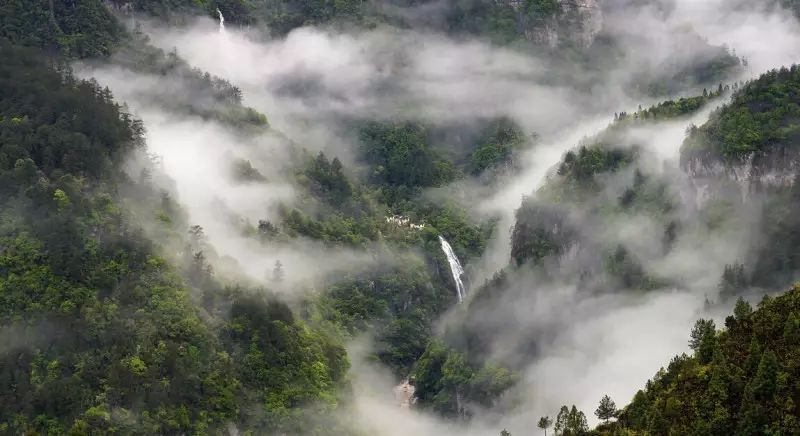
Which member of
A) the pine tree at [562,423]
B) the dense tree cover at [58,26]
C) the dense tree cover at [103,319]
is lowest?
the pine tree at [562,423]

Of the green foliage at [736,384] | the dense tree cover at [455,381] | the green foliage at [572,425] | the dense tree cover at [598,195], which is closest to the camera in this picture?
the green foliage at [736,384]

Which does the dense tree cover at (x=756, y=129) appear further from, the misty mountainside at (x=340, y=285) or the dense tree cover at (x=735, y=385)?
the dense tree cover at (x=735, y=385)

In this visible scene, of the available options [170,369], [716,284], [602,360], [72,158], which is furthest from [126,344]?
[716,284]

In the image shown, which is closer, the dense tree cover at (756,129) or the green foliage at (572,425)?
the green foliage at (572,425)

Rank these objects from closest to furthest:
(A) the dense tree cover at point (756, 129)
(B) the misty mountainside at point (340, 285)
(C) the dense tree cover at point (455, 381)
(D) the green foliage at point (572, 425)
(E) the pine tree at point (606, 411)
Result: (D) the green foliage at point (572, 425) < (E) the pine tree at point (606, 411) < (B) the misty mountainside at point (340, 285) < (A) the dense tree cover at point (756, 129) < (C) the dense tree cover at point (455, 381)

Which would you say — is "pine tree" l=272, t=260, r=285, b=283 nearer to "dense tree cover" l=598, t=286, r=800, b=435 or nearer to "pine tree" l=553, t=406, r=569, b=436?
"pine tree" l=553, t=406, r=569, b=436

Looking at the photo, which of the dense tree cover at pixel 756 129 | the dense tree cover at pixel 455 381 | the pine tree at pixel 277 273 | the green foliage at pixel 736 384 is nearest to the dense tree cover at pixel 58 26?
the pine tree at pixel 277 273

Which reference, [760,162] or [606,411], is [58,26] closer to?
[760,162]
